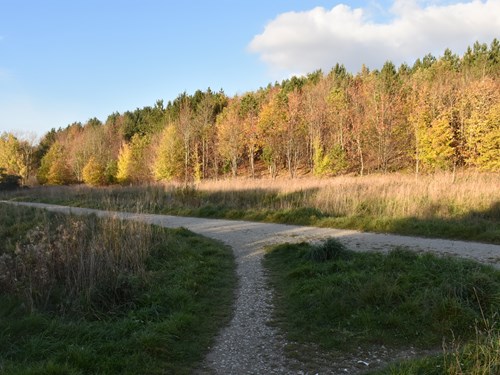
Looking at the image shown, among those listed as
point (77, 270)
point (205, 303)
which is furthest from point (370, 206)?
point (77, 270)

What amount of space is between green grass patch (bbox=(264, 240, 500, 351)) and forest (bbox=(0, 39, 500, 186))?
2943 centimetres

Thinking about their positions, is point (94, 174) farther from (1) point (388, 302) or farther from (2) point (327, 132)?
(1) point (388, 302)

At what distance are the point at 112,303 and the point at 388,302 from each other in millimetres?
4069

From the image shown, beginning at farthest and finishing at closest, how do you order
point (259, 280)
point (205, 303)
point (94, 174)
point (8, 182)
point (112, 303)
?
point (94, 174) → point (8, 182) → point (259, 280) → point (205, 303) → point (112, 303)

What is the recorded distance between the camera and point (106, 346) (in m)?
4.55

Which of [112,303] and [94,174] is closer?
[112,303]

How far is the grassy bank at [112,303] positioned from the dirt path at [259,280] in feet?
0.91

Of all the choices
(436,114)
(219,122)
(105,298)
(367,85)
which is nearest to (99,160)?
(219,122)

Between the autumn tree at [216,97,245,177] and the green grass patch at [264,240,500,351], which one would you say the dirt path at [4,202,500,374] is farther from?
the autumn tree at [216,97,245,177]

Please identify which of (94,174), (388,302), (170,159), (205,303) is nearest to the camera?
(388,302)

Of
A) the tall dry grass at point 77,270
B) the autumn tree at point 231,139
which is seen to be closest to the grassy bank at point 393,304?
the tall dry grass at point 77,270

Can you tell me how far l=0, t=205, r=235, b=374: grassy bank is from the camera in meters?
4.41

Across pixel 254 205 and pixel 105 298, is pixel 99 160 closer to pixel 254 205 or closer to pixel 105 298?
pixel 254 205

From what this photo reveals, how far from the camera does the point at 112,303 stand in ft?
19.8
